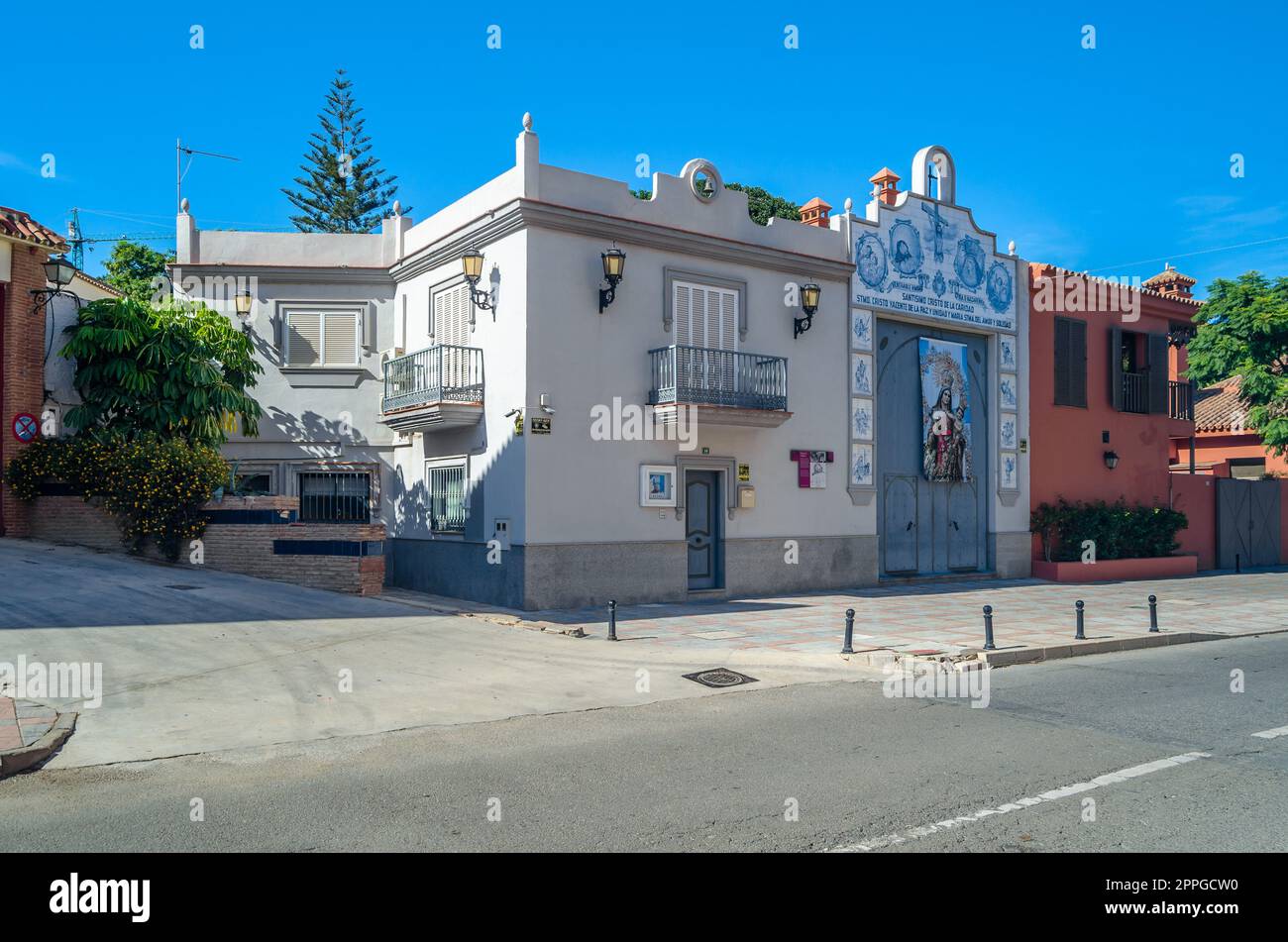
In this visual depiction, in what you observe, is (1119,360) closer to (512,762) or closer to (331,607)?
(331,607)

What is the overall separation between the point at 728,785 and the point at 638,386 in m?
11.2

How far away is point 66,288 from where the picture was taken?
20641mm

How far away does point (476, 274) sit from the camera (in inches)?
664

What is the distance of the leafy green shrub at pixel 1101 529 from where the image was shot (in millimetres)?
23219

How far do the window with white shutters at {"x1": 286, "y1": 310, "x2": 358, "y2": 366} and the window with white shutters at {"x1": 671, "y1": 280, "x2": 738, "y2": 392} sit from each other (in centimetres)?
738

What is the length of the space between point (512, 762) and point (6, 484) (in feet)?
50.0

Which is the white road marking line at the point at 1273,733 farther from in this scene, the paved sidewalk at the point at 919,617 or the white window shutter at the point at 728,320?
the white window shutter at the point at 728,320

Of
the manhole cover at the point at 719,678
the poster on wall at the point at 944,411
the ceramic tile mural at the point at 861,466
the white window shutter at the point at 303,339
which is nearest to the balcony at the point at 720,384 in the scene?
the ceramic tile mural at the point at 861,466

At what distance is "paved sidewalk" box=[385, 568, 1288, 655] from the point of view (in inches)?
500

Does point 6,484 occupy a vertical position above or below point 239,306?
below

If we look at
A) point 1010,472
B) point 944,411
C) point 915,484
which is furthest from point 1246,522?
point 915,484

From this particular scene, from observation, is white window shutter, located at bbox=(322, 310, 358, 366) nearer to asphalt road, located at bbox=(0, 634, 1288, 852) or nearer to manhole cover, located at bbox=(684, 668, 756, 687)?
manhole cover, located at bbox=(684, 668, 756, 687)

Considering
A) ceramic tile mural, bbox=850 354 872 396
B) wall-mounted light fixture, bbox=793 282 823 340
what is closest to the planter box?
ceramic tile mural, bbox=850 354 872 396
